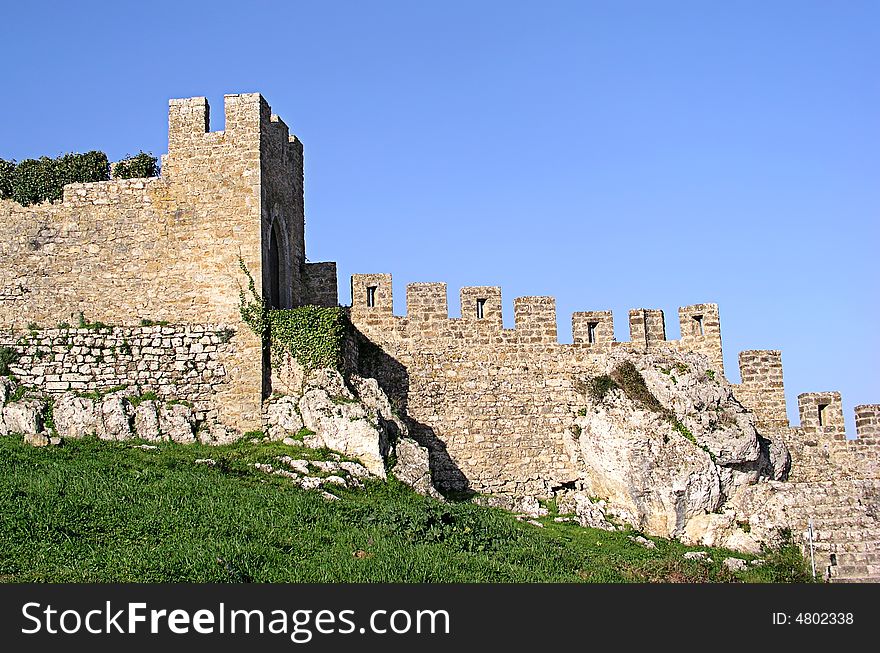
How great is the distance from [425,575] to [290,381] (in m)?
7.86

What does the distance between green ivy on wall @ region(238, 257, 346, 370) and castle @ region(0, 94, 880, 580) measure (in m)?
0.29

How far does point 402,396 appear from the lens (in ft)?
70.5

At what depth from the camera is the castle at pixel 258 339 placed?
19.6 metres

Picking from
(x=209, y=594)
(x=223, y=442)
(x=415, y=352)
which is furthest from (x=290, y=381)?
(x=209, y=594)

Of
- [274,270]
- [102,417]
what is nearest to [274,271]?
[274,270]

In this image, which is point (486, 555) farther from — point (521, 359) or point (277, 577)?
point (521, 359)

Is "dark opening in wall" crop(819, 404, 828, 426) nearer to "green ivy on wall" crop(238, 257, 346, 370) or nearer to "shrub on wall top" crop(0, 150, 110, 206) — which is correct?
"green ivy on wall" crop(238, 257, 346, 370)

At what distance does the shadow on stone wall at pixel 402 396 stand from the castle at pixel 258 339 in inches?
1.6

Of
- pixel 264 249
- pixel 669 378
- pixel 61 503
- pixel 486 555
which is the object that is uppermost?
pixel 264 249

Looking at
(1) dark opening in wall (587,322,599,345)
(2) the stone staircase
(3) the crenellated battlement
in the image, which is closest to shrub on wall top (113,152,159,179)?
(3) the crenellated battlement

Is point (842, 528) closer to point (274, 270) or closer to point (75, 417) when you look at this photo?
point (274, 270)

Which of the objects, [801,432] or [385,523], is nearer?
[385,523]

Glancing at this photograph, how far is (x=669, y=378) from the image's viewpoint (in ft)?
69.3

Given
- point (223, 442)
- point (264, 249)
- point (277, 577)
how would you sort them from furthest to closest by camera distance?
point (264, 249) → point (223, 442) → point (277, 577)
